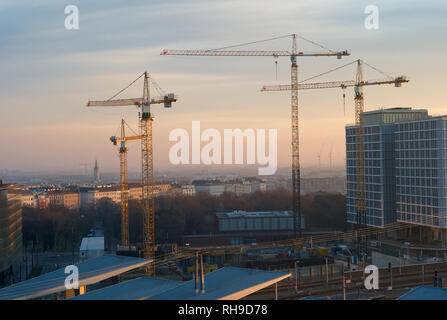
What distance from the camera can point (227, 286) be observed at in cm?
818

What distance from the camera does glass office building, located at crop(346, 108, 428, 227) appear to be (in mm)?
33250

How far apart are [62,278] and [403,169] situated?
26.5 m

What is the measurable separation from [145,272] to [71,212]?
28.0 metres

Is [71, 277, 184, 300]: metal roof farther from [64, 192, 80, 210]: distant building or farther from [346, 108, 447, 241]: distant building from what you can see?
[64, 192, 80, 210]: distant building

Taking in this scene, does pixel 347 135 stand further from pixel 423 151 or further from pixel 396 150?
pixel 423 151

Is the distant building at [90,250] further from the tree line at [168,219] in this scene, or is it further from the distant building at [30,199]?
the distant building at [30,199]

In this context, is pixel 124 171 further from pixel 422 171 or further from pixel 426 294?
pixel 426 294

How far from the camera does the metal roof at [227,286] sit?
755cm

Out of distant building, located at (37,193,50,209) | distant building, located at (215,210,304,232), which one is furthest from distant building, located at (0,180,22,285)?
distant building, located at (37,193,50,209)

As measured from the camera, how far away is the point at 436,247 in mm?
28078

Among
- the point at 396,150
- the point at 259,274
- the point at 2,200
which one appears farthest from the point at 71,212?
the point at 259,274

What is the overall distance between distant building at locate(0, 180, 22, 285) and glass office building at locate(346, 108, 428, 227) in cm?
2138
